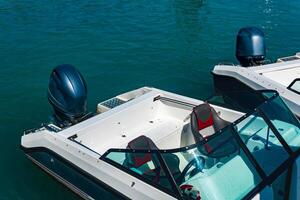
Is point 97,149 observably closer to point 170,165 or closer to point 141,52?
point 170,165

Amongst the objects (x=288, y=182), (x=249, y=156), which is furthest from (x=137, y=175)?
(x=288, y=182)

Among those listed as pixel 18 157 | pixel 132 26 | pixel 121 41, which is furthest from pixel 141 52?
pixel 18 157

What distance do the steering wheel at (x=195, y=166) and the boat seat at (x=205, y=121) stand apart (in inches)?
41.3

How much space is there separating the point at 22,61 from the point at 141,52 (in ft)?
8.57

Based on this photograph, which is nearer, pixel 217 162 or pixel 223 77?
pixel 217 162

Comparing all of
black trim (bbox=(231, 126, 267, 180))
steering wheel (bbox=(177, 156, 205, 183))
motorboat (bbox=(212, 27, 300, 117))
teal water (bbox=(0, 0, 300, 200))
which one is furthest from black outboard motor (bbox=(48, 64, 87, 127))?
motorboat (bbox=(212, 27, 300, 117))

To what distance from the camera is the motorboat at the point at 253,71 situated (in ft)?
20.4

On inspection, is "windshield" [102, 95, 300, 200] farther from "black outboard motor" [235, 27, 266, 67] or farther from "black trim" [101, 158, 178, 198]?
"black outboard motor" [235, 27, 266, 67]

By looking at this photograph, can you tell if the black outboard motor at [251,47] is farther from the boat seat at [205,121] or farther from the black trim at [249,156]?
the black trim at [249,156]

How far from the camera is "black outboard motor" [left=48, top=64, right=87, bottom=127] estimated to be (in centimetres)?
498

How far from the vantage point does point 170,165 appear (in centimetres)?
375

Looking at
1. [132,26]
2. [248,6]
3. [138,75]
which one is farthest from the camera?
[248,6]

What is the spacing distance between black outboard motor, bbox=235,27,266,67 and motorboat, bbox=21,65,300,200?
1.97 metres

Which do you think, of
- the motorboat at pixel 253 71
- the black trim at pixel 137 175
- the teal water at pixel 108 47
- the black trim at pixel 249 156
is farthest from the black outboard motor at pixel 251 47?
the black trim at pixel 137 175
